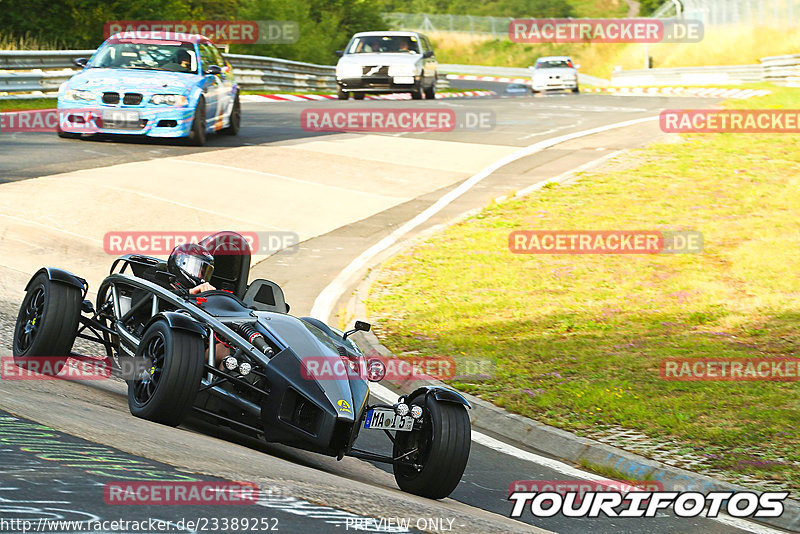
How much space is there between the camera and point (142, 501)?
3998 mm

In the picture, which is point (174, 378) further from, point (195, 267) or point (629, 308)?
point (629, 308)

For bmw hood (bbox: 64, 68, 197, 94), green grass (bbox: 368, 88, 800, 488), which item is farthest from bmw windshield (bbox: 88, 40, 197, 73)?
green grass (bbox: 368, 88, 800, 488)

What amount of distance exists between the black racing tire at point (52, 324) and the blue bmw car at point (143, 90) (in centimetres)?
1050

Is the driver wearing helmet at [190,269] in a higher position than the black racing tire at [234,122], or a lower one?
lower

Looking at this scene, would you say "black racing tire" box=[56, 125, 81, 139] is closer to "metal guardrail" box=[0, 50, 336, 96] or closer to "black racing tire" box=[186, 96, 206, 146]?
"black racing tire" box=[186, 96, 206, 146]

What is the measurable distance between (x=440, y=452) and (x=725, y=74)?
1789 inches

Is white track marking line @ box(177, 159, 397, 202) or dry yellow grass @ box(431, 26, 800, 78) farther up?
dry yellow grass @ box(431, 26, 800, 78)

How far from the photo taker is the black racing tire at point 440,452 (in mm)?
6172

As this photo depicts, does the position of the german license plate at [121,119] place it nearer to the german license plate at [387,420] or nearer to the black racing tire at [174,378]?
the black racing tire at [174,378]

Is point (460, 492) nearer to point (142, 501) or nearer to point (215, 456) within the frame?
point (215, 456)

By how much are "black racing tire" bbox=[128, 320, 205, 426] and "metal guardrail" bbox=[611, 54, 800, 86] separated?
37.8 meters

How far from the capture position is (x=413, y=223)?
53.5 ft

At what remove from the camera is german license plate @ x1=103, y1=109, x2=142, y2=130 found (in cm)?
1794

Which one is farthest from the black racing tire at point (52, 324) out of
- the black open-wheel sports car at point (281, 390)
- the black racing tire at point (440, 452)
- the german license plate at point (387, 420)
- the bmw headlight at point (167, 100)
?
the bmw headlight at point (167, 100)
